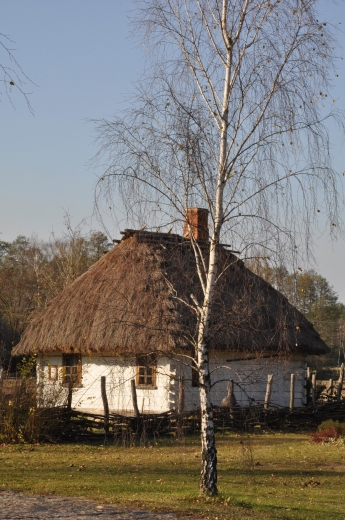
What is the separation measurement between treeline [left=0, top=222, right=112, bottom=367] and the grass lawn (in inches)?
791

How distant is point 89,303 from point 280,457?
28.8 feet

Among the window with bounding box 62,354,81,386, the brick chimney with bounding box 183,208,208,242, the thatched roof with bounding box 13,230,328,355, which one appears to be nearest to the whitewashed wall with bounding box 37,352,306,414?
the window with bounding box 62,354,81,386

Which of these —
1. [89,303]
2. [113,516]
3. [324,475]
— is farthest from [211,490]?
[89,303]

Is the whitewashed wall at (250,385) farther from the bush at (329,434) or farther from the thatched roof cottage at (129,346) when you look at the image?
the bush at (329,434)

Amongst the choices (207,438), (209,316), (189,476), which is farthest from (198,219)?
(189,476)

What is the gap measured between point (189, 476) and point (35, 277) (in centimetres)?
3366

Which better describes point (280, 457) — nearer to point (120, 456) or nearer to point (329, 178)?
point (120, 456)

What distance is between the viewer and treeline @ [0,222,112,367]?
37.5 m

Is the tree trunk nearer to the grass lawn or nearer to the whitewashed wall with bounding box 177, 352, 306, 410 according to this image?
the grass lawn

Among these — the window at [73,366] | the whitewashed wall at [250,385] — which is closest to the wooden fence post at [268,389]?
the whitewashed wall at [250,385]

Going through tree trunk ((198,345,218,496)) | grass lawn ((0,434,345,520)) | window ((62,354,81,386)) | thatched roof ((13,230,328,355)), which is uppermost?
thatched roof ((13,230,328,355))

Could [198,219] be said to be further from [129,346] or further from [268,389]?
[268,389]

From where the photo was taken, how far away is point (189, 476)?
Result: 11984 millimetres

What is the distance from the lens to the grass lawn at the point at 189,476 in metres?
8.95
